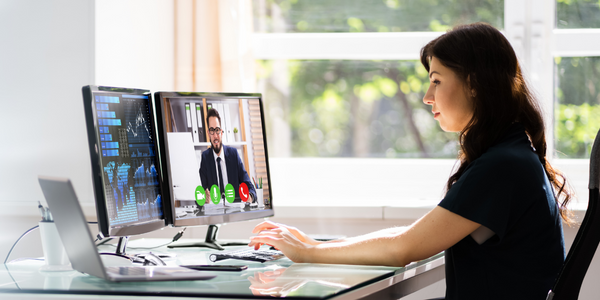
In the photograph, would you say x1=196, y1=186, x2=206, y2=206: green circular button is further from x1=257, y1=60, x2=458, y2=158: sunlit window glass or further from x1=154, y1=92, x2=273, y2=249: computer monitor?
x1=257, y1=60, x2=458, y2=158: sunlit window glass

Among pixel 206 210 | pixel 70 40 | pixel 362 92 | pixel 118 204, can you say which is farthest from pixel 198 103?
pixel 362 92

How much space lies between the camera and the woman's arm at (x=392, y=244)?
3.93 feet

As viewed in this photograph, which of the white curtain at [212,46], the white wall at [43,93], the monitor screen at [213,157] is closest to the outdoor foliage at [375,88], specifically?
the white curtain at [212,46]

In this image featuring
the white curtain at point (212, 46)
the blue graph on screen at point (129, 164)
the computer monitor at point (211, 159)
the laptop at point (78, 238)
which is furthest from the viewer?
the white curtain at point (212, 46)

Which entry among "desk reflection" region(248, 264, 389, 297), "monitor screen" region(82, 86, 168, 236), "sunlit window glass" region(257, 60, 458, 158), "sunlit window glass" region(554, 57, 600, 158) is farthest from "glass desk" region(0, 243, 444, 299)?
"sunlit window glass" region(554, 57, 600, 158)

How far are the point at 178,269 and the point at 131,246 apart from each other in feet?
2.20

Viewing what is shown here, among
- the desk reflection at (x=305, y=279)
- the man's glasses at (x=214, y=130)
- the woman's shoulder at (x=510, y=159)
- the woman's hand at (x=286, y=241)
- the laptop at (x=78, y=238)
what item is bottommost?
the desk reflection at (x=305, y=279)

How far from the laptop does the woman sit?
38cm

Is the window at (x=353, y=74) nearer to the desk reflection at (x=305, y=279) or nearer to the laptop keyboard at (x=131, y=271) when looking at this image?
the desk reflection at (x=305, y=279)

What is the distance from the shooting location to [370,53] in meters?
2.59

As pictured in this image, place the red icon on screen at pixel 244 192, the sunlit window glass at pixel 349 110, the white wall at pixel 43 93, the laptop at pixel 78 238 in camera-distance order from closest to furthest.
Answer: the laptop at pixel 78 238 < the red icon on screen at pixel 244 192 < the white wall at pixel 43 93 < the sunlit window glass at pixel 349 110

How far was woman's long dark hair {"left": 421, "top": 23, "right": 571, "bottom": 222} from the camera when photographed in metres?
1.31

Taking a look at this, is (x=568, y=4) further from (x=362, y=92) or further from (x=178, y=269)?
(x=178, y=269)

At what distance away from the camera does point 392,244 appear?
Result: 1.27 m
